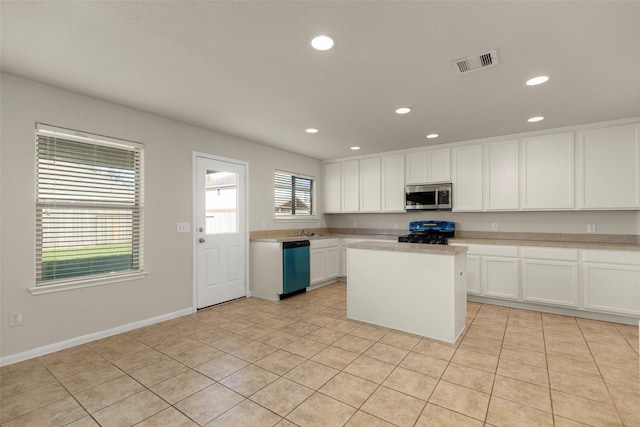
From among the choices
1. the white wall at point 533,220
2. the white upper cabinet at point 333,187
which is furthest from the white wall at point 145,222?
the white wall at point 533,220

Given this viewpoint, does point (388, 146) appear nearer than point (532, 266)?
No

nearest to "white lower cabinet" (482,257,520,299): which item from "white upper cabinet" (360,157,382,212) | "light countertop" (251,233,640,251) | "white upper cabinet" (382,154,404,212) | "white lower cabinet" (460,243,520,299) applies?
"white lower cabinet" (460,243,520,299)

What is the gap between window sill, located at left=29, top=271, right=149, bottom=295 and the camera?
2766 millimetres

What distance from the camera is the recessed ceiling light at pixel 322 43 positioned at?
6.76 feet

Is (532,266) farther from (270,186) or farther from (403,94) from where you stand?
(270,186)

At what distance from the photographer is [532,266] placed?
159 inches

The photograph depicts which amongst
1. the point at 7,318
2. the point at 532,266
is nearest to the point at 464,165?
the point at 532,266

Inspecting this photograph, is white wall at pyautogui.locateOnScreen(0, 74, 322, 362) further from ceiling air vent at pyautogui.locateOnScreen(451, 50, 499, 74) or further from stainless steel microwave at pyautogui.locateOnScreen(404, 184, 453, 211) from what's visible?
ceiling air vent at pyautogui.locateOnScreen(451, 50, 499, 74)

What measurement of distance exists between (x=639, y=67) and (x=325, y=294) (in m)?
4.33

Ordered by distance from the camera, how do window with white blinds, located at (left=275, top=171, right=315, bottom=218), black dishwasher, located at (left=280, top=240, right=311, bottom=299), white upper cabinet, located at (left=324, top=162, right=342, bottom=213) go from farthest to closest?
1. white upper cabinet, located at (left=324, top=162, right=342, bottom=213)
2. window with white blinds, located at (left=275, top=171, right=315, bottom=218)
3. black dishwasher, located at (left=280, top=240, right=311, bottom=299)

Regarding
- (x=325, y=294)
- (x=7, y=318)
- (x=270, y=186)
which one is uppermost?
(x=270, y=186)

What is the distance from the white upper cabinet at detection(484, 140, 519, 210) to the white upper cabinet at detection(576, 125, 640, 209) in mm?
725

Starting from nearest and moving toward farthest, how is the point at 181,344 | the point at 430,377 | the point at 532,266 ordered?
the point at 430,377
the point at 181,344
the point at 532,266

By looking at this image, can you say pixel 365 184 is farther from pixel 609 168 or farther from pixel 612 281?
pixel 612 281
